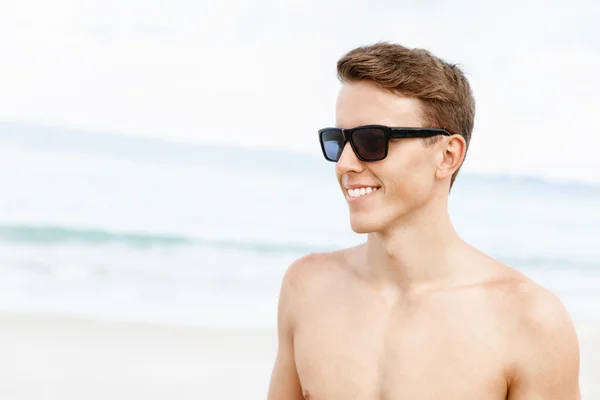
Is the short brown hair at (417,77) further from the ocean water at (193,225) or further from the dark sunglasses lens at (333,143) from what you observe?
the ocean water at (193,225)

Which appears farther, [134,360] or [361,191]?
[134,360]

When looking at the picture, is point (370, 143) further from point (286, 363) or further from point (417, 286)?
point (286, 363)

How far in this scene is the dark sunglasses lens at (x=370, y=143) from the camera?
284 centimetres

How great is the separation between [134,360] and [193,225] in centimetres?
841

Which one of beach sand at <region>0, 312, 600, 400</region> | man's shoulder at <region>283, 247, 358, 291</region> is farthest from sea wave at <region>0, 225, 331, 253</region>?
man's shoulder at <region>283, 247, 358, 291</region>

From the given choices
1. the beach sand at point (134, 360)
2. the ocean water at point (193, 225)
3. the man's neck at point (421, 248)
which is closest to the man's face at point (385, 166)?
the man's neck at point (421, 248)

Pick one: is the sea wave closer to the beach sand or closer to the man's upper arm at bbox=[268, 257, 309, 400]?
the beach sand

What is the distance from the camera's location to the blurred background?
9.16 metres

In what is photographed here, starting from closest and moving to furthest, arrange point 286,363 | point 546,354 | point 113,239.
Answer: point 546,354 → point 286,363 → point 113,239

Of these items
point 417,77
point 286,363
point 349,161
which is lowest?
point 286,363

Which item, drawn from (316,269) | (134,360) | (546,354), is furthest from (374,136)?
(134,360)

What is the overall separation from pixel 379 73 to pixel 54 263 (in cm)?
1061

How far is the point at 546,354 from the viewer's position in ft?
9.11

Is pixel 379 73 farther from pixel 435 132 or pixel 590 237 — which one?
pixel 590 237
